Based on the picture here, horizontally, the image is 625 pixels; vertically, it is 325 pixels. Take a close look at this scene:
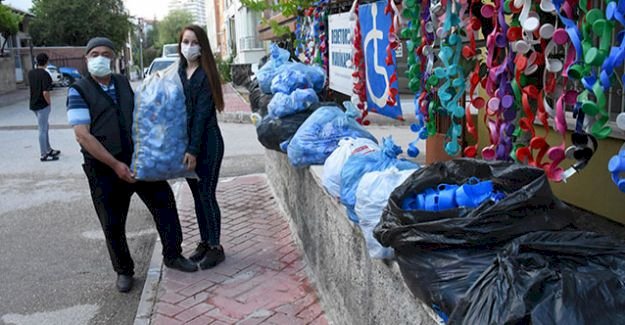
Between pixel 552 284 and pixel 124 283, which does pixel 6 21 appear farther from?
pixel 552 284

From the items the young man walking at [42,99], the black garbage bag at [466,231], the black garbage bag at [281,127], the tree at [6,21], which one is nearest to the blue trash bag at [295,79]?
the black garbage bag at [281,127]

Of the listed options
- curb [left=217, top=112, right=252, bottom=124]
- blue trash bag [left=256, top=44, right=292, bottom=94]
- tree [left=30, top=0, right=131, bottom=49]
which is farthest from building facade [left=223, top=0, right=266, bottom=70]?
blue trash bag [left=256, top=44, right=292, bottom=94]

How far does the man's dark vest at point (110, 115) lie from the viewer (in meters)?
3.91

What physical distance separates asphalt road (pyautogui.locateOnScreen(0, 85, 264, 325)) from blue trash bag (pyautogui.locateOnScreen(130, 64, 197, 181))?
3.23 feet

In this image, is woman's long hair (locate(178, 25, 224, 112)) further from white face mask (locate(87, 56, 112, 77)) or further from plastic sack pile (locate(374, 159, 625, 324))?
plastic sack pile (locate(374, 159, 625, 324))

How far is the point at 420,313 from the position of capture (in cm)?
215

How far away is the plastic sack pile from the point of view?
1.46m

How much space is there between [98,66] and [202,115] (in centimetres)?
77

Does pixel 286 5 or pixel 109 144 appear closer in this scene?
pixel 109 144

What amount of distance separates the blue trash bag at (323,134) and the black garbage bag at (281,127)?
1.66ft

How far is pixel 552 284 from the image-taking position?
4.98 ft

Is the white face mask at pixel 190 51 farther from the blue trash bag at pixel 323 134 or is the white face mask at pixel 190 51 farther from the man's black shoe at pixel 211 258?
the man's black shoe at pixel 211 258

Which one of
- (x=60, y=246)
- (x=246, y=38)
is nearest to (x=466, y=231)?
(x=60, y=246)

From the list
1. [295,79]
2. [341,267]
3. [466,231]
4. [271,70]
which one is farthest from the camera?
[271,70]
